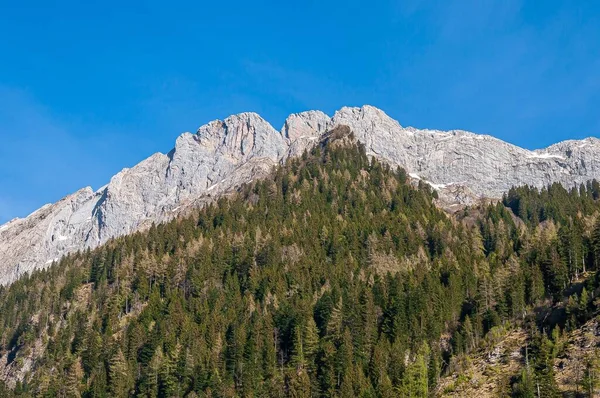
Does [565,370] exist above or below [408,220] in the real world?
below

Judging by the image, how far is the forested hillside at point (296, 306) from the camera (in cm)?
10569

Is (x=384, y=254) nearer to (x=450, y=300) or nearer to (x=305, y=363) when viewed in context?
(x=450, y=300)

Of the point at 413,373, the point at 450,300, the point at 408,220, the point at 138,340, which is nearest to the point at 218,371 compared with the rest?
the point at 138,340

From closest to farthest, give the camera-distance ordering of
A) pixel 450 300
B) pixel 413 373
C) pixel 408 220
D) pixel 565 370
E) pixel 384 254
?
pixel 565 370, pixel 413 373, pixel 450 300, pixel 384 254, pixel 408 220

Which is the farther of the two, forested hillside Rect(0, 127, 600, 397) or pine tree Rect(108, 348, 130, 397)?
pine tree Rect(108, 348, 130, 397)

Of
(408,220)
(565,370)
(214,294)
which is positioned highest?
(408,220)

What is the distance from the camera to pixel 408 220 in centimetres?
17988

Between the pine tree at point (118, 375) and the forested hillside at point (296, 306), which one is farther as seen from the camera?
the pine tree at point (118, 375)

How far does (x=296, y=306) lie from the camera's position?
12862 centimetres

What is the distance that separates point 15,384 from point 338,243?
7716cm

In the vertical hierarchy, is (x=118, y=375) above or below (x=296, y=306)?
below

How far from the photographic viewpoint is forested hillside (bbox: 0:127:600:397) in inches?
4161

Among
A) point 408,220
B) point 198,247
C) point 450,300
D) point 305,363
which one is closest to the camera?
point 305,363

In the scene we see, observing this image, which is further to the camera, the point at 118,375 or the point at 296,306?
the point at 296,306
